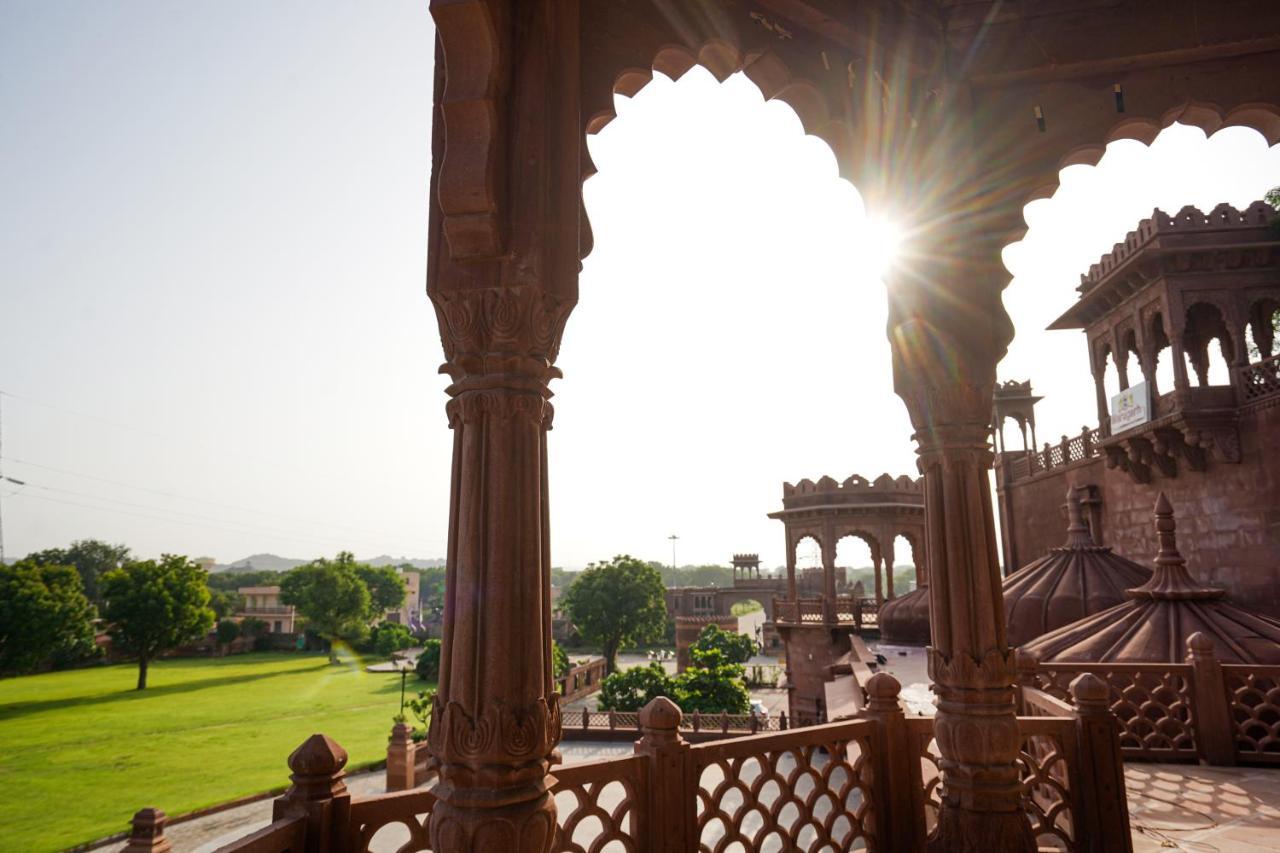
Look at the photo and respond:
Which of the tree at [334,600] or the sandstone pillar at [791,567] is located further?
the tree at [334,600]

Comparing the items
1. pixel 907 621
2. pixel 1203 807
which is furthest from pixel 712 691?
pixel 1203 807

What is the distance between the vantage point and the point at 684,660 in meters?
50.9

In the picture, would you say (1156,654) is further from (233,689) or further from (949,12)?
(233,689)

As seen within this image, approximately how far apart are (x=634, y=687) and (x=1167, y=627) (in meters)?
23.0

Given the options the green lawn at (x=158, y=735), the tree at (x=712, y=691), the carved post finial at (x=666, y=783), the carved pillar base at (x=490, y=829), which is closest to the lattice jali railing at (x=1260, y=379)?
the carved post finial at (x=666, y=783)

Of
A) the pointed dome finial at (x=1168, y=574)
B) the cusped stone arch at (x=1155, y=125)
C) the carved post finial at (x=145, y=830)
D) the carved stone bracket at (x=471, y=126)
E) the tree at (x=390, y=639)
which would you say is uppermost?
the cusped stone arch at (x=1155, y=125)

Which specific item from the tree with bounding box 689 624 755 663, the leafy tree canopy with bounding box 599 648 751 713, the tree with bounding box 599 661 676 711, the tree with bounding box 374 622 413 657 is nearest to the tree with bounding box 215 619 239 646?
the tree with bounding box 374 622 413 657

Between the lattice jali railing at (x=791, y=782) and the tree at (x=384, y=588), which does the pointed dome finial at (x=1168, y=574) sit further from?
the tree at (x=384, y=588)

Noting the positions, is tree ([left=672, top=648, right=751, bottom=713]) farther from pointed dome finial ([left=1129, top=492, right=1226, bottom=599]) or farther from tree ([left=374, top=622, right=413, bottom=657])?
tree ([left=374, top=622, right=413, bottom=657])

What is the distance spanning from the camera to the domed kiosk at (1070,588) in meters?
11.9

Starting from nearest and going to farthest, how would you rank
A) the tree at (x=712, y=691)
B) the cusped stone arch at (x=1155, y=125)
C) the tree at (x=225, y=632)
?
the cusped stone arch at (x=1155, y=125) < the tree at (x=712, y=691) < the tree at (x=225, y=632)

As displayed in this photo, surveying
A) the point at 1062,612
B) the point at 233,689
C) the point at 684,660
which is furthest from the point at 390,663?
the point at 1062,612

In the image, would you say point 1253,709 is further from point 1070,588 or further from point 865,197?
point 865,197

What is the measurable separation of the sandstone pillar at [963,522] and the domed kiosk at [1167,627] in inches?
180
